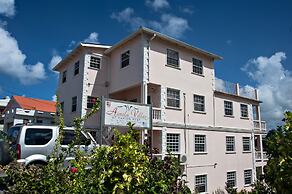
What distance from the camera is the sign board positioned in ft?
41.1

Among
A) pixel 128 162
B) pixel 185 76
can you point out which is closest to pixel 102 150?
pixel 128 162

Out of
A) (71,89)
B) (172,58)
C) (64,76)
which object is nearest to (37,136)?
(71,89)

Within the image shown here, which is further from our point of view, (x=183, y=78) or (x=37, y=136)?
(x=183, y=78)

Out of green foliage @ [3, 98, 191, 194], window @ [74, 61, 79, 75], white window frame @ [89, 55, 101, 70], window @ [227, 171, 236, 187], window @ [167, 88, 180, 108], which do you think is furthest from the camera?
window @ [227, 171, 236, 187]

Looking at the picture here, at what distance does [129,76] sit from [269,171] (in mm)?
14917

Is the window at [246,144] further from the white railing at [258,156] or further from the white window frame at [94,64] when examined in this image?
the white window frame at [94,64]

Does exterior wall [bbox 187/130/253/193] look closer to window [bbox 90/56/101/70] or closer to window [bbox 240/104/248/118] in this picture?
window [bbox 240/104/248/118]

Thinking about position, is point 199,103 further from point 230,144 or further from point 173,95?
point 230,144

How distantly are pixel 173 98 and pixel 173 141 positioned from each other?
3.17 m

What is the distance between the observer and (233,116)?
76.1ft

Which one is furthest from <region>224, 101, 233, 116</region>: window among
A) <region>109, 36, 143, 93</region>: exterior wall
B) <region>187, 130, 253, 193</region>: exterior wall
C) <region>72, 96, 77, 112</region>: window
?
<region>72, 96, 77, 112</region>: window

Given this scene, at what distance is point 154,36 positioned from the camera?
Answer: 17.5 meters

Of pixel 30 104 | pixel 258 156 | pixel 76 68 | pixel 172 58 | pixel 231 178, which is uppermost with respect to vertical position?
pixel 172 58

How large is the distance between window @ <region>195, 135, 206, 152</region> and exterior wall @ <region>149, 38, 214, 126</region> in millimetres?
1063
